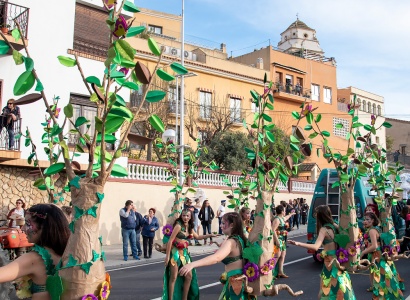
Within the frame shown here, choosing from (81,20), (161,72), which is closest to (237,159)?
(81,20)

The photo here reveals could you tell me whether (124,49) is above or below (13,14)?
below

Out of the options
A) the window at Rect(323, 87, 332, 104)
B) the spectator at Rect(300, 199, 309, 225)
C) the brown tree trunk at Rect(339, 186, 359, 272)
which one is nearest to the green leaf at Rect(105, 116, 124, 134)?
the brown tree trunk at Rect(339, 186, 359, 272)

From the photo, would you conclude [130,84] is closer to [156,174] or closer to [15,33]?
[15,33]

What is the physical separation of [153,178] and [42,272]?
53.8 feet

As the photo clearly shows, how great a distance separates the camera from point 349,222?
7.11 metres

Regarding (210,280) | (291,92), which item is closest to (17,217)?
(210,280)

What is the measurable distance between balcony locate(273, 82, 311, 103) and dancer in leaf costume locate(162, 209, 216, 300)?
86.8ft

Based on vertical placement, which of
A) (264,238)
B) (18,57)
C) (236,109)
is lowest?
(264,238)

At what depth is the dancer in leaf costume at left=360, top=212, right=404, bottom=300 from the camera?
768cm

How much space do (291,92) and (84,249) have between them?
33496 mm

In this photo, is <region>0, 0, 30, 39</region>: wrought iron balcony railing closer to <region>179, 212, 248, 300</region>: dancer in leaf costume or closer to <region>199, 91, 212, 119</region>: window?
<region>179, 212, 248, 300</region>: dancer in leaf costume

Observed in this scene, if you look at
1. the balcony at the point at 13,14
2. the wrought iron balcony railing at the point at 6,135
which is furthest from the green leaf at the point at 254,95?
the balcony at the point at 13,14

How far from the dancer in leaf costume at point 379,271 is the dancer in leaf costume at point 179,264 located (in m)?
2.74

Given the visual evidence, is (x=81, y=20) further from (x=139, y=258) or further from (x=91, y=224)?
(x=91, y=224)
